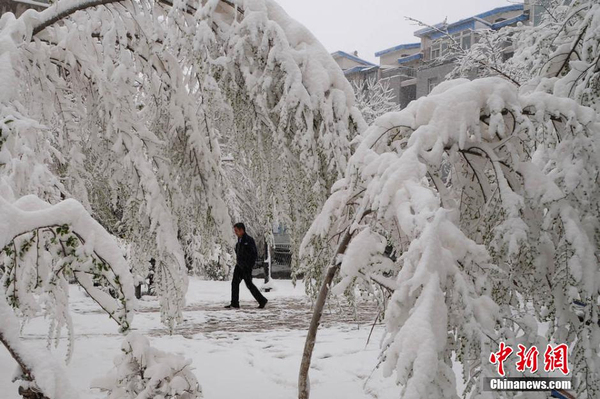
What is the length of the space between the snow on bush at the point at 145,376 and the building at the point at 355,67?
30781 millimetres

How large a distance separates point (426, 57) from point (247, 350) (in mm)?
28227

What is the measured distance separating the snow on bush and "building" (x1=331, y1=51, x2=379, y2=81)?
30781 millimetres

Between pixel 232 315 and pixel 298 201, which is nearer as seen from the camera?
pixel 298 201

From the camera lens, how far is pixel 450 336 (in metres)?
1.83

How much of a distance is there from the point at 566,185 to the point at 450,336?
80cm

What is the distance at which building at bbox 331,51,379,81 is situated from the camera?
3316 centimetres

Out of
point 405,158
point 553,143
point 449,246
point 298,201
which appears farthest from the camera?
point 298,201

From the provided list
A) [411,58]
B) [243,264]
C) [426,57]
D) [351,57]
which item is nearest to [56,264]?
[243,264]

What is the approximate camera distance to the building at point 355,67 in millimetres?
33156

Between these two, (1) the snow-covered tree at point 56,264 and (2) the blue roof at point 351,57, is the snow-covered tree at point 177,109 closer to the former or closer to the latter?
(1) the snow-covered tree at point 56,264

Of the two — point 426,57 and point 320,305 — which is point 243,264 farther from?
point 426,57

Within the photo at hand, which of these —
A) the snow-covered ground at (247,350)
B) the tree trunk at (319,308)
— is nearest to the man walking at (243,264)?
the snow-covered ground at (247,350)

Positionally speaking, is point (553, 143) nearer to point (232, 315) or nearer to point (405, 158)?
point (405, 158)

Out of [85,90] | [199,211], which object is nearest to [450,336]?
[199,211]
